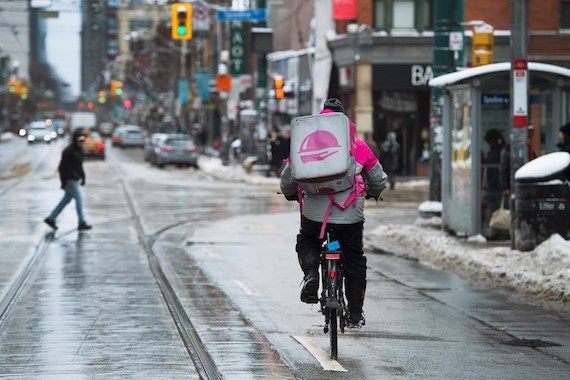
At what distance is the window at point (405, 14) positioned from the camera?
51.7 metres

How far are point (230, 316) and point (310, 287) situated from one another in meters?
2.93

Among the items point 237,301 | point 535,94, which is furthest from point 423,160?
point 237,301

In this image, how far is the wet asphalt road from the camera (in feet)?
35.8

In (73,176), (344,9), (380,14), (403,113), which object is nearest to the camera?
(73,176)

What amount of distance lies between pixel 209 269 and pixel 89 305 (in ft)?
14.2

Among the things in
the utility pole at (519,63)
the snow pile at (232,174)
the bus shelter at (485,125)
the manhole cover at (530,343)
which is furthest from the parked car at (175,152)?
the manhole cover at (530,343)

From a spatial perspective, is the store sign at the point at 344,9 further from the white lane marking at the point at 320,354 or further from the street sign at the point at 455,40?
the white lane marking at the point at 320,354

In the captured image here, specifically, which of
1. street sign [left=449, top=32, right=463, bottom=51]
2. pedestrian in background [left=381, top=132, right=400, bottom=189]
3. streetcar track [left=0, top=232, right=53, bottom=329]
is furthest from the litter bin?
pedestrian in background [left=381, top=132, right=400, bottom=189]

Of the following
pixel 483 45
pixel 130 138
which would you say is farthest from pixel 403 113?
pixel 130 138

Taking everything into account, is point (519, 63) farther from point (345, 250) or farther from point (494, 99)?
point (345, 250)

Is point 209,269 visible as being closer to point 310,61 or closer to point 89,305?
point 89,305

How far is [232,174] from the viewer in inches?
2165

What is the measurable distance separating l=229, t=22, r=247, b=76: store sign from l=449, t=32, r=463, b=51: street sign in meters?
52.2

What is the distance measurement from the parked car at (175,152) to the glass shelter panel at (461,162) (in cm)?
4002
